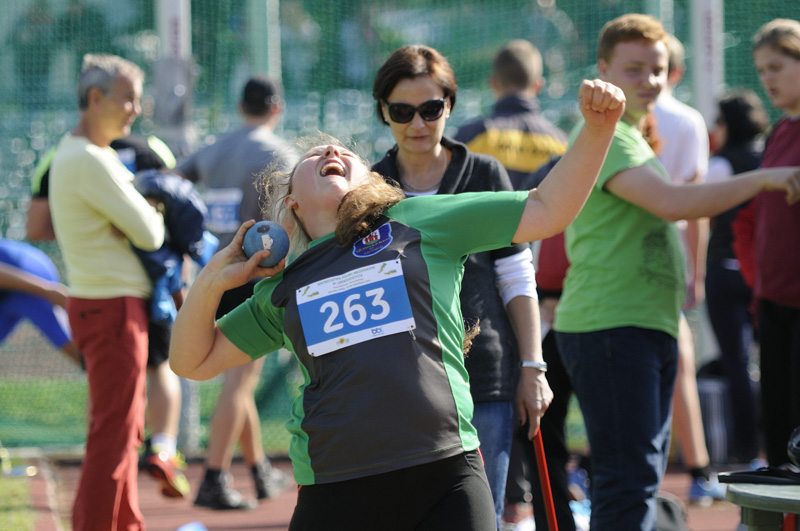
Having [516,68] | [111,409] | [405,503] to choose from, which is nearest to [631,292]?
[405,503]

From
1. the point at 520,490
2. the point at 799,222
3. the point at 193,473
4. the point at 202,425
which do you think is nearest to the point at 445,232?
the point at 799,222

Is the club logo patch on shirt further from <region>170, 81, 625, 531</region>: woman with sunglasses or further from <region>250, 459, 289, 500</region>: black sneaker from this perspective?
<region>250, 459, 289, 500</region>: black sneaker

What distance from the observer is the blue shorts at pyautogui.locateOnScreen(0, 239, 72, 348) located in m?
6.65

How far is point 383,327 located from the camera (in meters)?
2.62

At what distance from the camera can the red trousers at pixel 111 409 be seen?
4.30m

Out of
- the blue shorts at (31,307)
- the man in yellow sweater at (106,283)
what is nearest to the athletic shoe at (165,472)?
the man in yellow sweater at (106,283)

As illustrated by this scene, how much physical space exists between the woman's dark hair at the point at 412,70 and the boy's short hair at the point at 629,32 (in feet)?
2.36

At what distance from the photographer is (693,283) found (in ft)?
17.3

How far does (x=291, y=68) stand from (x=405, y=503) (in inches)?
294

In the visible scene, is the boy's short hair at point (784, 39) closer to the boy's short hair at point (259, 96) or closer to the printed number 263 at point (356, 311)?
the printed number 263 at point (356, 311)

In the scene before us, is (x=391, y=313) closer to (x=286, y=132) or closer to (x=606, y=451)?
(x=606, y=451)

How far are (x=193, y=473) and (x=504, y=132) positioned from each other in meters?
3.37

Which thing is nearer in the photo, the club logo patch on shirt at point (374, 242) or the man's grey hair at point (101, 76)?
the club logo patch on shirt at point (374, 242)

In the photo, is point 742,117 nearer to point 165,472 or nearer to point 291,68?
point 165,472
